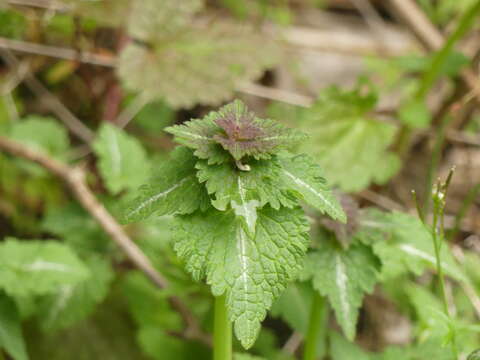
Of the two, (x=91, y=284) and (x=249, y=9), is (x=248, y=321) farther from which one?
(x=249, y=9)

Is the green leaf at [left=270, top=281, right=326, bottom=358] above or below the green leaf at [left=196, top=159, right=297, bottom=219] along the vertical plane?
below

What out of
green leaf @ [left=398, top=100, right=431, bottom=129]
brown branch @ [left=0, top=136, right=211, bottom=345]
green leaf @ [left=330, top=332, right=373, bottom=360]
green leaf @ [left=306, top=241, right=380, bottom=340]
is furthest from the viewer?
green leaf @ [left=398, top=100, right=431, bottom=129]

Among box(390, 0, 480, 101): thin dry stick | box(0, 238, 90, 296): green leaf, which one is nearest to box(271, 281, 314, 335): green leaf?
box(0, 238, 90, 296): green leaf

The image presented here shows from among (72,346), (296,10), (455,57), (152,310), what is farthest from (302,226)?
(296,10)

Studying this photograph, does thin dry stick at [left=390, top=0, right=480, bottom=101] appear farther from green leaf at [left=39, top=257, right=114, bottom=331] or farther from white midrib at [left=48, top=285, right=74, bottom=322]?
white midrib at [left=48, top=285, right=74, bottom=322]

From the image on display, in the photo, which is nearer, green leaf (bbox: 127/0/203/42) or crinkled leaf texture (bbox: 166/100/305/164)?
crinkled leaf texture (bbox: 166/100/305/164)
